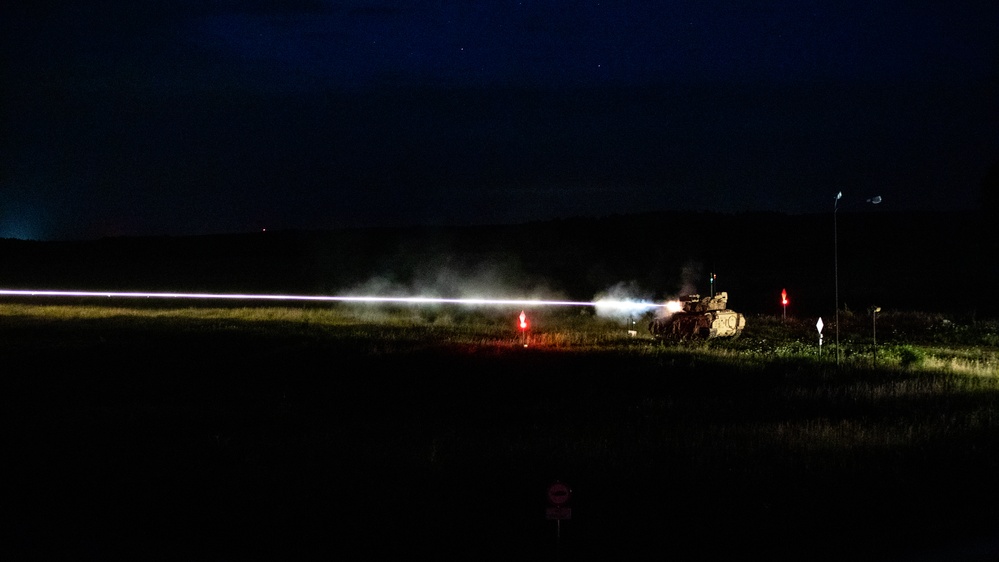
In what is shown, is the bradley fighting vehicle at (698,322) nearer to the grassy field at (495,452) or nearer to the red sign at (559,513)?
the grassy field at (495,452)

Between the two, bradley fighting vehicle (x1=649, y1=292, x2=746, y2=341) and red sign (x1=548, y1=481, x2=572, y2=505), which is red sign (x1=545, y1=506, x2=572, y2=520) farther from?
bradley fighting vehicle (x1=649, y1=292, x2=746, y2=341)

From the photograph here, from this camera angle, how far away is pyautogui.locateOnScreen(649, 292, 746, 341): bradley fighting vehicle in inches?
1152

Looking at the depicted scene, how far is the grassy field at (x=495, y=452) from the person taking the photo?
27.2 feet

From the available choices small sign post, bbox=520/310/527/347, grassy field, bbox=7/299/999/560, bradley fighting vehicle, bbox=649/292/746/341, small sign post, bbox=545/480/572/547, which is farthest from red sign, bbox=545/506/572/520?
bradley fighting vehicle, bbox=649/292/746/341

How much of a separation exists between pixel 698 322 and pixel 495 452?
62.7ft

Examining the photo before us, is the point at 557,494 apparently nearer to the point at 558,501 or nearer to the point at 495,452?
the point at 558,501

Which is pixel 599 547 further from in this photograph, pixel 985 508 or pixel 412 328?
pixel 412 328

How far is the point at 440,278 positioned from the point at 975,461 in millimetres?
72671

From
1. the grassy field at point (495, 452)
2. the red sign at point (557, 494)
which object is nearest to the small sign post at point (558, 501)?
the red sign at point (557, 494)

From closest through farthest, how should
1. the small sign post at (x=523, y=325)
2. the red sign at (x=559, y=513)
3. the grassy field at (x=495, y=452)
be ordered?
the red sign at (x=559, y=513) < the grassy field at (x=495, y=452) < the small sign post at (x=523, y=325)

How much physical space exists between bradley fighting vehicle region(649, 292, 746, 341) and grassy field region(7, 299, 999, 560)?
15.3ft

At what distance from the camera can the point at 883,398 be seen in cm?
1692

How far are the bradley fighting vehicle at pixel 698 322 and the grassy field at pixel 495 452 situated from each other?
15.3 ft

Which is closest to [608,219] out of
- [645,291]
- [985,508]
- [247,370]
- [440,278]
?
[440,278]
